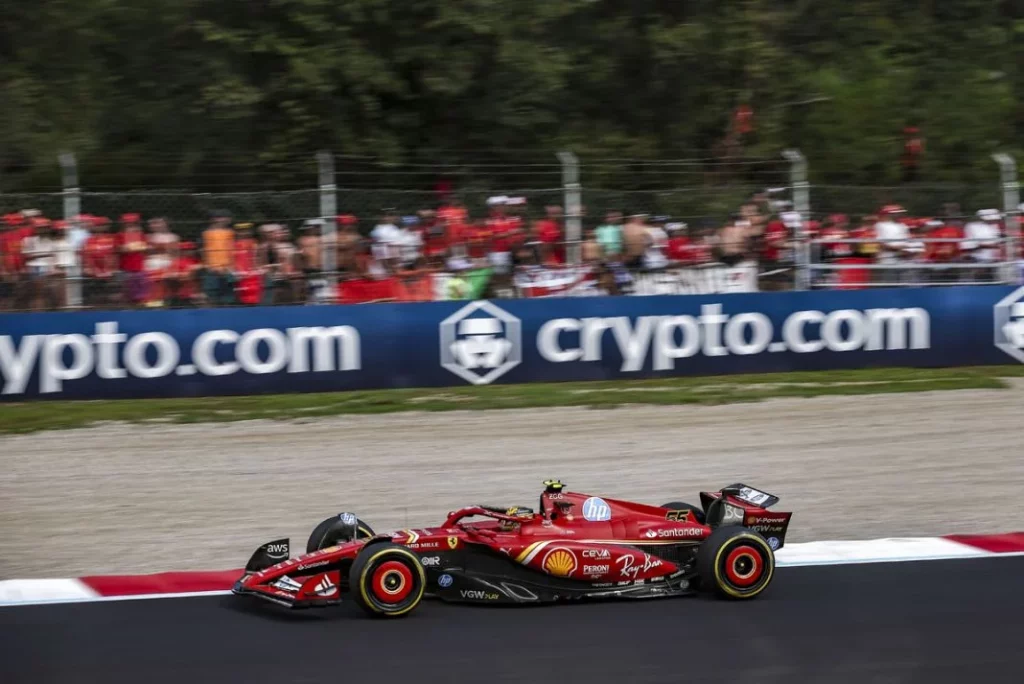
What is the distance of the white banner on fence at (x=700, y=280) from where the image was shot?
1423 centimetres

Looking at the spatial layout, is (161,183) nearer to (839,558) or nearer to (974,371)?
(974,371)

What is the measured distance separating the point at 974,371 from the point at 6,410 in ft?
32.9

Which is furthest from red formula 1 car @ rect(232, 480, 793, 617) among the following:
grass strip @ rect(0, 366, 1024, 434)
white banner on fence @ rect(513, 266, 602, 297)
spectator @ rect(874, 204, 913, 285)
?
spectator @ rect(874, 204, 913, 285)

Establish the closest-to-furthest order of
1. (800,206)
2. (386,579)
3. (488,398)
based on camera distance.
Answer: (386,579) → (488,398) → (800,206)

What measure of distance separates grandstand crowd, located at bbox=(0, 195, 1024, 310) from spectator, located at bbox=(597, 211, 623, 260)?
0.01m

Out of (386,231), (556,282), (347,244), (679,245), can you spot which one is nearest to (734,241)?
(679,245)

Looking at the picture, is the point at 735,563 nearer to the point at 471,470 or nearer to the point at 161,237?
the point at 471,470

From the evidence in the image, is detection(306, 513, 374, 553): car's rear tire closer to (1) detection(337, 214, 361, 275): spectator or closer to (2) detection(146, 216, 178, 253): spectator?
(1) detection(337, 214, 361, 275): spectator

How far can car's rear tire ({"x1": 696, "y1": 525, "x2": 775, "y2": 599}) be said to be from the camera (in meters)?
6.69

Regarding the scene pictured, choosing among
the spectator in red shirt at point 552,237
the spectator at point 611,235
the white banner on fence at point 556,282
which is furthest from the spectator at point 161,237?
the spectator at point 611,235

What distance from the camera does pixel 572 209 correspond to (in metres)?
14.4

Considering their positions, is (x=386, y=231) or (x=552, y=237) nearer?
(x=386, y=231)

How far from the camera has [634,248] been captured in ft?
47.5

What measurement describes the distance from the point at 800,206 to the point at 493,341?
3986 mm
